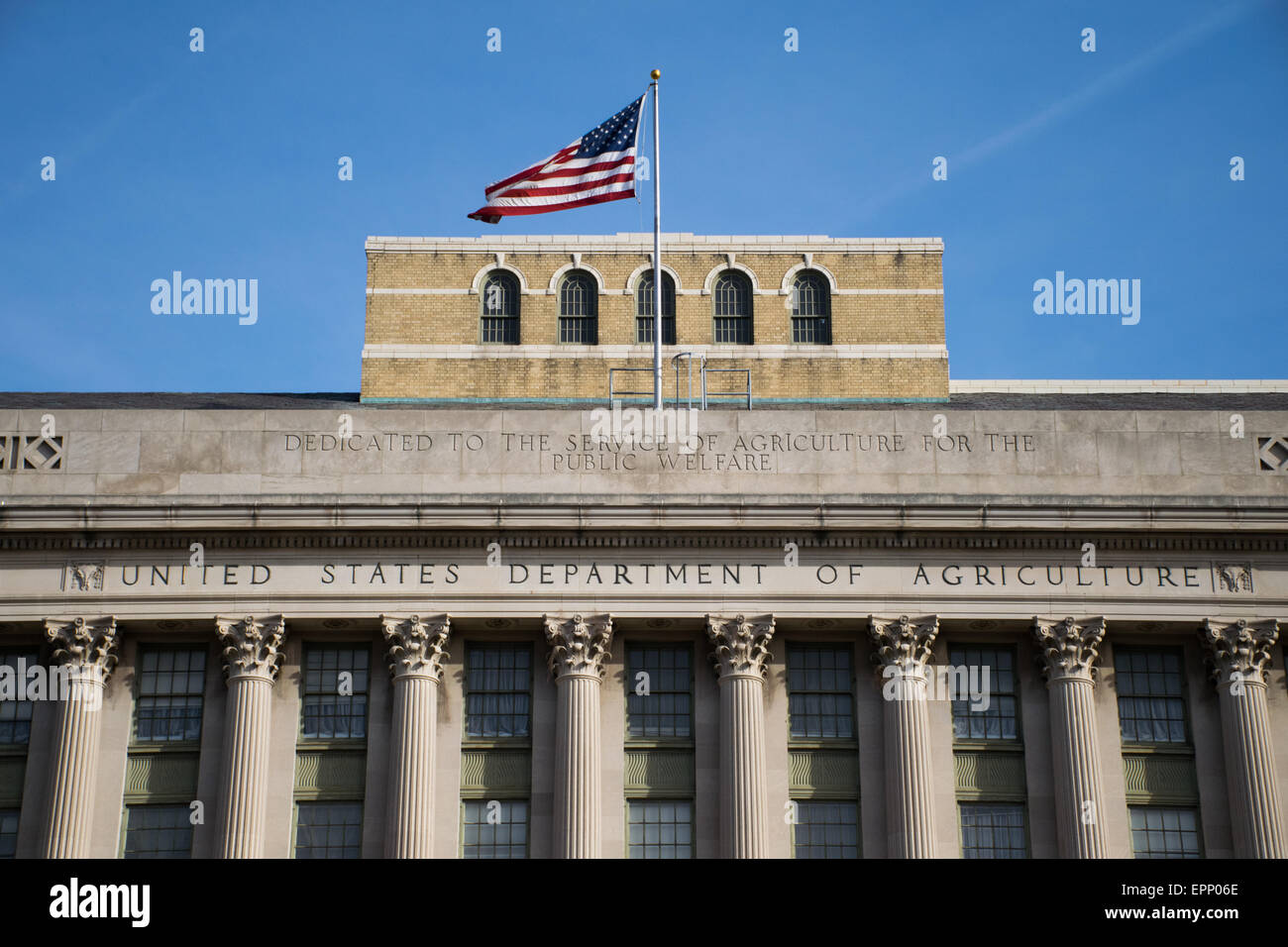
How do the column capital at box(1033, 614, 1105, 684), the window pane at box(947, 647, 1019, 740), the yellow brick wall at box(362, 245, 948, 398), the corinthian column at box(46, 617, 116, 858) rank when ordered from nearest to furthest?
the corinthian column at box(46, 617, 116, 858) → the column capital at box(1033, 614, 1105, 684) → the window pane at box(947, 647, 1019, 740) → the yellow brick wall at box(362, 245, 948, 398)

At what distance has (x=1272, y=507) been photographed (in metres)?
41.3

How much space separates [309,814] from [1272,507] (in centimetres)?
1996

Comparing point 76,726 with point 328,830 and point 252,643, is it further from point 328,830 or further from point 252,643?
point 328,830

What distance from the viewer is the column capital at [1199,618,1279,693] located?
1608 inches

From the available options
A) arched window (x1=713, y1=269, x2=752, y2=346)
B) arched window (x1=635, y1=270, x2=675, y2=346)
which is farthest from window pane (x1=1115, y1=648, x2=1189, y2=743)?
arched window (x1=635, y1=270, x2=675, y2=346)

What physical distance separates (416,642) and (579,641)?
3.17 m

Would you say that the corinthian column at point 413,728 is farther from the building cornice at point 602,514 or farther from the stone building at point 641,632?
the building cornice at point 602,514

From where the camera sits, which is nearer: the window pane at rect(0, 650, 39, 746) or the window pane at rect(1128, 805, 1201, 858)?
the window pane at rect(1128, 805, 1201, 858)

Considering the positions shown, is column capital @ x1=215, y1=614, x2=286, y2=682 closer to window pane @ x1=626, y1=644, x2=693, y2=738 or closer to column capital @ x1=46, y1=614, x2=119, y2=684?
column capital @ x1=46, y1=614, x2=119, y2=684

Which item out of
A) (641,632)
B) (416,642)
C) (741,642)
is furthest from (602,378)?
(416,642)

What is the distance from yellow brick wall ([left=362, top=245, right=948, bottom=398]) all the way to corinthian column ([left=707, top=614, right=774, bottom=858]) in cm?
1203

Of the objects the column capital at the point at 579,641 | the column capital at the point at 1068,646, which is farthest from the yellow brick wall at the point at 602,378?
the column capital at the point at 1068,646

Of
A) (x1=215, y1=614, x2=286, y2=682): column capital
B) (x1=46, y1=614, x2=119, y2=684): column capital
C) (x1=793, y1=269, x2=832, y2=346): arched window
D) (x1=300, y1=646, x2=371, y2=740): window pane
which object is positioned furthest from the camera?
(x1=793, y1=269, x2=832, y2=346): arched window
